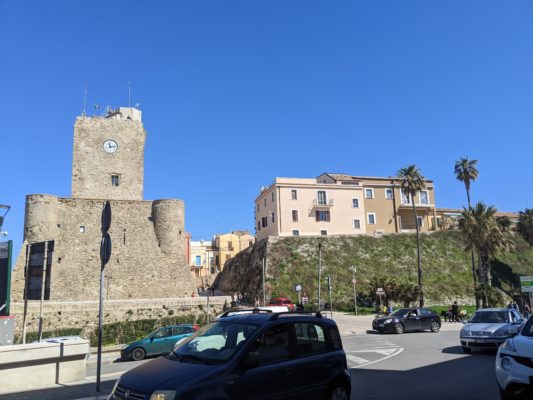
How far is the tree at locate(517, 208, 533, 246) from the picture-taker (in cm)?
5784

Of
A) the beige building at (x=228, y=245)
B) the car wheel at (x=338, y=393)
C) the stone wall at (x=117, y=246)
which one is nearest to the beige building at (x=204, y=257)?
the beige building at (x=228, y=245)

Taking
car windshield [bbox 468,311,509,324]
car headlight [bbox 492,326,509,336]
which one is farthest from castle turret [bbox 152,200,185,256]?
car headlight [bbox 492,326,509,336]

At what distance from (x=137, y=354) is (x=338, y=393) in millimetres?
12354

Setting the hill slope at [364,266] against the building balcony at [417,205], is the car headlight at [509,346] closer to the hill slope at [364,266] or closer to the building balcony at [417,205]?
the hill slope at [364,266]

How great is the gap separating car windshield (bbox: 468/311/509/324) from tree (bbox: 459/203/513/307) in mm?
28459

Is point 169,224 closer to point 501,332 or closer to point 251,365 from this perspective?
point 501,332

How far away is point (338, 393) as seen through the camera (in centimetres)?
671

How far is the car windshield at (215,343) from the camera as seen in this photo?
18.6 ft

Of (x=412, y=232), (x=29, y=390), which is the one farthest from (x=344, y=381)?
(x=412, y=232)

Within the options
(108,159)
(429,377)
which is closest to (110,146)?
(108,159)

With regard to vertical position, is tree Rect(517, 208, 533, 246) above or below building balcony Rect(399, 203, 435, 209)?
below

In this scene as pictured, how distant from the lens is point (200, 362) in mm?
5570

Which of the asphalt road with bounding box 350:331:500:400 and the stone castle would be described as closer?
the asphalt road with bounding box 350:331:500:400

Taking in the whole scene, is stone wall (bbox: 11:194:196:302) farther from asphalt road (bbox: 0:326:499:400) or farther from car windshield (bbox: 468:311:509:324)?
car windshield (bbox: 468:311:509:324)
